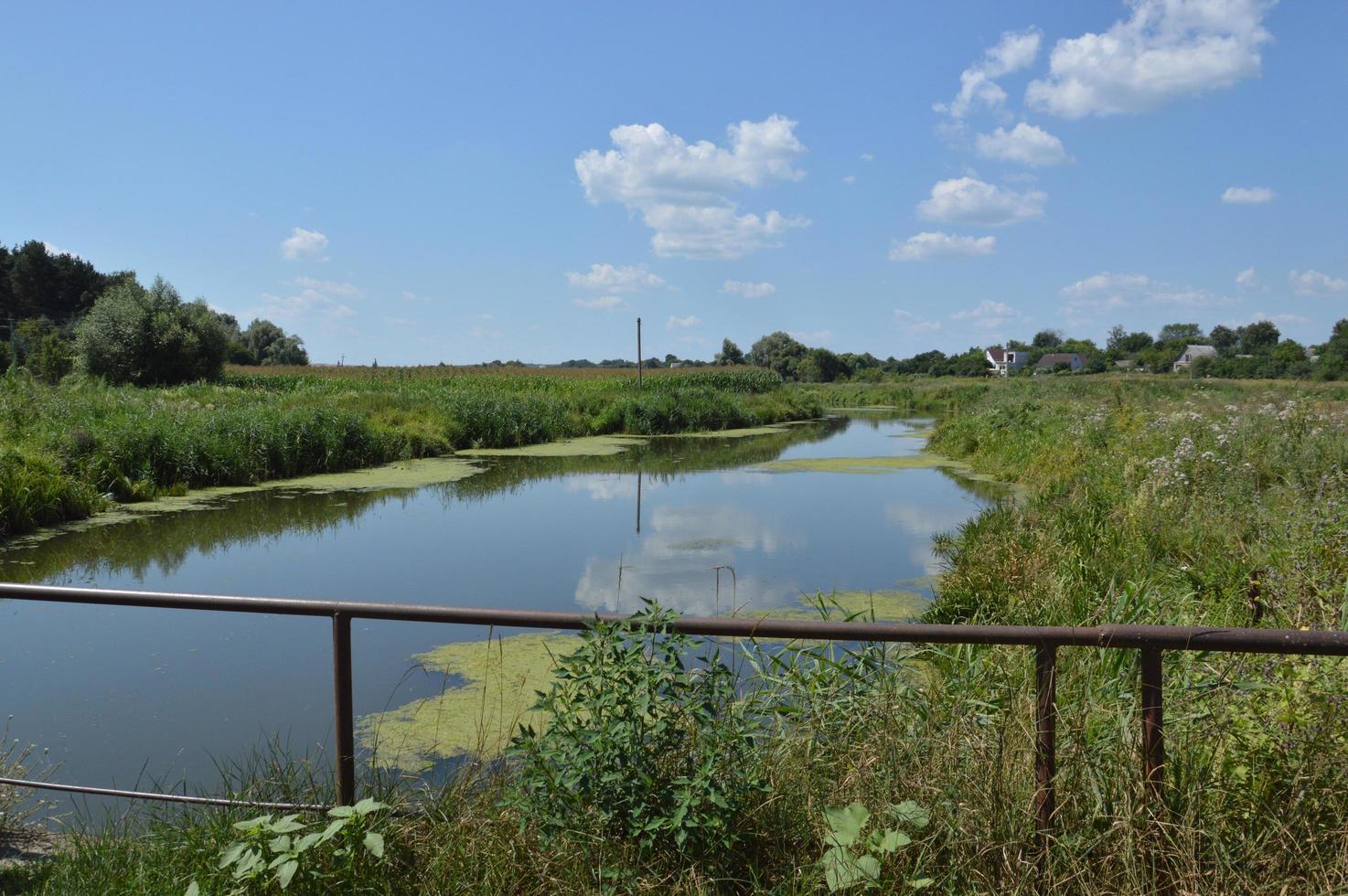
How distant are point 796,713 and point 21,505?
10.6 meters

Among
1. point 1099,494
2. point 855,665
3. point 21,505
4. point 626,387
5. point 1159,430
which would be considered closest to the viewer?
point 855,665

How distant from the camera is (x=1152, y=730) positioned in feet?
7.77

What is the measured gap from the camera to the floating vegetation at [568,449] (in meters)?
21.0

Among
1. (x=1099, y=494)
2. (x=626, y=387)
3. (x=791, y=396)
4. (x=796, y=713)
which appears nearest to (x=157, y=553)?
(x=796, y=713)

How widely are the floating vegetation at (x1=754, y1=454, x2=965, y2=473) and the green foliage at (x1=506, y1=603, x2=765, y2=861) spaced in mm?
15681

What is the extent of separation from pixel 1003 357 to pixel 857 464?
83.9m

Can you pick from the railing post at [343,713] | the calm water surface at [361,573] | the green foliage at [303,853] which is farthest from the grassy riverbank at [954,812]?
the calm water surface at [361,573]

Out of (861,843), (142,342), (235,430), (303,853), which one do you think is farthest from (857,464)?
(142,342)

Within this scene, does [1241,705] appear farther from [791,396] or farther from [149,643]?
[791,396]

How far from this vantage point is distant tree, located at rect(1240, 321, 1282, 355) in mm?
62453

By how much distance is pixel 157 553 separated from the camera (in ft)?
31.6

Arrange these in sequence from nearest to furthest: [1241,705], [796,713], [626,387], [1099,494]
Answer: [1241,705], [796,713], [1099,494], [626,387]

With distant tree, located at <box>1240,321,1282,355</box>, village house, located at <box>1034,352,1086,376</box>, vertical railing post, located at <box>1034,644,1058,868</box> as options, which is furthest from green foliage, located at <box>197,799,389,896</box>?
village house, located at <box>1034,352,1086,376</box>

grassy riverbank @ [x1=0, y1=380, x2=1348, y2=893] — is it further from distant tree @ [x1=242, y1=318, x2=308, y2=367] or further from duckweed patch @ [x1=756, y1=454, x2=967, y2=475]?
distant tree @ [x1=242, y1=318, x2=308, y2=367]
